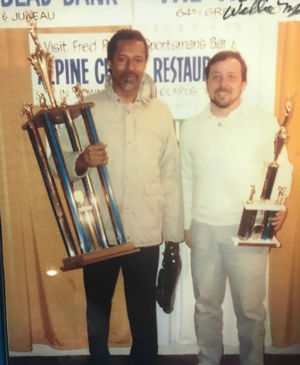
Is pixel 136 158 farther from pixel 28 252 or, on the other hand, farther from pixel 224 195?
pixel 28 252

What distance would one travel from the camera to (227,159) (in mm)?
1331

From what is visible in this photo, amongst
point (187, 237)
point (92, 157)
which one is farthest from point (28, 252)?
point (187, 237)

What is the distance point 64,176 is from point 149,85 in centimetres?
39

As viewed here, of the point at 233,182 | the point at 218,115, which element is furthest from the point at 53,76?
the point at 233,182

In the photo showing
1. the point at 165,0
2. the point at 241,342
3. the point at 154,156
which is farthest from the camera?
the point at 241,342

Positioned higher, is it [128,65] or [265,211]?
[128,65]

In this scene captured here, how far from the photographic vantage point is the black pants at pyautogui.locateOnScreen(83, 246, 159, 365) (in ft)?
4.75

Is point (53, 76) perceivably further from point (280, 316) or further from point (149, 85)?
point (280, 316)

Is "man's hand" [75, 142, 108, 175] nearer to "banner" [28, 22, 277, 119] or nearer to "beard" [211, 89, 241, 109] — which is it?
"banner" [28, 22, 277, 119]

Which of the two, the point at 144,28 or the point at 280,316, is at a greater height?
the point at 144,28

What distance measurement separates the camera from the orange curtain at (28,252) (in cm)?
135

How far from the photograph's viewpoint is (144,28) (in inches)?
49.8

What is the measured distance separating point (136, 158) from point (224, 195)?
1.01 ft

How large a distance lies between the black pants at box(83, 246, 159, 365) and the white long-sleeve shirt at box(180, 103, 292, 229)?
27 centimetres
